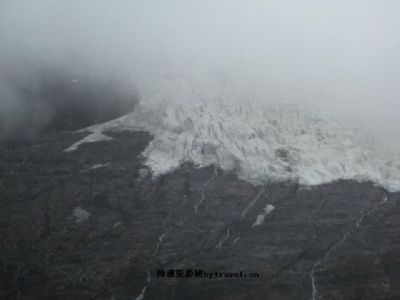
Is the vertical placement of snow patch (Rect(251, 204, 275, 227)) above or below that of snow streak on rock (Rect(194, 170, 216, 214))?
below

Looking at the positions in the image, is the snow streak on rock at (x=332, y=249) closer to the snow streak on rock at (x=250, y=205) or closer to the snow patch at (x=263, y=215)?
the snow patch at (x=263, y=215)

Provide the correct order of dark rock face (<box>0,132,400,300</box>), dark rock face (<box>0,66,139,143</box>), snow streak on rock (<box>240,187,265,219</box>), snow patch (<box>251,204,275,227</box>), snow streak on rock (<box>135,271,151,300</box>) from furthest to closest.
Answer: dark rock face (<box>0,66,139,143</box>)
snow streak on rock (<box>240,187,265,219</box>)
snow patch (<box>251,204,275,227</box>)
dark rock face (<box>0,132,400,300</box>)
snow streak on rock (<box>135,271,151,300</box>)

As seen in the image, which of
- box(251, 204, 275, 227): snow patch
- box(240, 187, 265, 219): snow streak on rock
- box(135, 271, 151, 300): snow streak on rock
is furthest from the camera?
box(240, 187, 265, 219): snow streak on rock

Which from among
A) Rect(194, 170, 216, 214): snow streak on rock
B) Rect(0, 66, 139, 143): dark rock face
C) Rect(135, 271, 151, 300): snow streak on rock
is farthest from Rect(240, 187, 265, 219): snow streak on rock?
Rect(0, 66, 139, 143): dark rock face

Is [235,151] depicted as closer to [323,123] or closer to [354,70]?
[323,123]

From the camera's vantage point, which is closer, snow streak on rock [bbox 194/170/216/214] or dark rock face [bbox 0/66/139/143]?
snow streak on rock [bbox 194/170/216/214]

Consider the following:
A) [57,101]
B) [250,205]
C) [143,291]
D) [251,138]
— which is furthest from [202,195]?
[57,101]

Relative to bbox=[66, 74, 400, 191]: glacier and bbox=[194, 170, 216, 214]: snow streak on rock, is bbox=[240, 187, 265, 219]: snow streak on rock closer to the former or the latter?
bbox=[66, 74, 400, 191]: glacier

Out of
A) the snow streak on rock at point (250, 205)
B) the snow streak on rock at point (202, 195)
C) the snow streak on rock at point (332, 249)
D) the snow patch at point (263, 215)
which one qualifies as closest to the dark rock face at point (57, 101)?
the snow streak on rock at point (202, 195)
